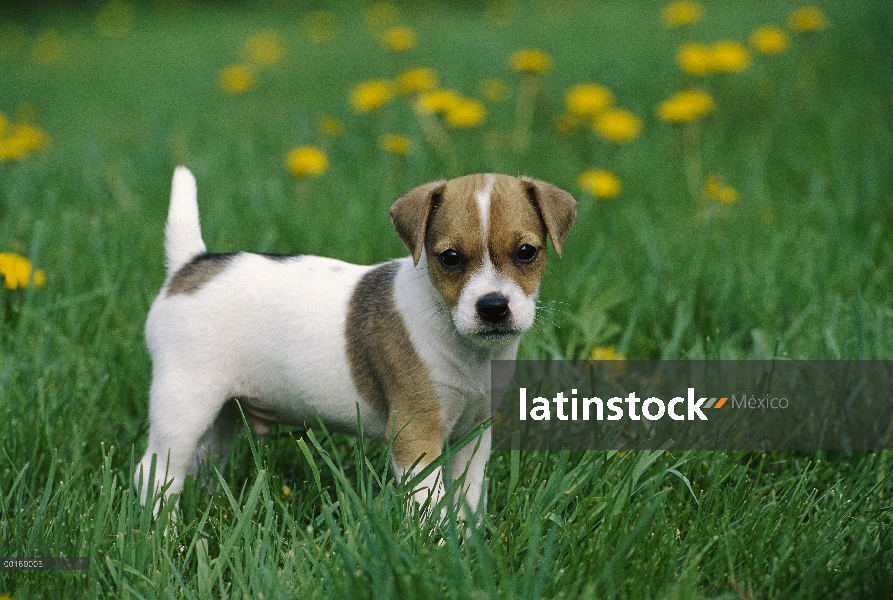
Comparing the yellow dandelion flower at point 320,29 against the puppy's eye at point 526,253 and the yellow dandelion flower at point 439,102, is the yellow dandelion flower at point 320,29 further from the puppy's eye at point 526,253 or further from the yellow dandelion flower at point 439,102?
the puppy's eye at point 526,253

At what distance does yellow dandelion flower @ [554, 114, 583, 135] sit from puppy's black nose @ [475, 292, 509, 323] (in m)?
3.88

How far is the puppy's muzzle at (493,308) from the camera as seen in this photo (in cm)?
280

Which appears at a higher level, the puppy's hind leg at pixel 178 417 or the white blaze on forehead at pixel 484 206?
the white blaze on forehead at pixel 484 206

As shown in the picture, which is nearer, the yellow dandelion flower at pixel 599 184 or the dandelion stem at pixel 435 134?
the yellow dandelion flower at pixel 599 184

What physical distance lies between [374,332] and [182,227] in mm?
887

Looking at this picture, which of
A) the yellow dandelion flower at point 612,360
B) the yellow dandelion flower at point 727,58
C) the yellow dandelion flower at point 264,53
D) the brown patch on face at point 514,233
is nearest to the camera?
the brown patch on face at point 514,233

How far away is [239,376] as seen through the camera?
324 cm

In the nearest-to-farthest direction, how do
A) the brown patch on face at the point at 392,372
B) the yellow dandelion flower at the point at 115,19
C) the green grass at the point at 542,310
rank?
the green grass at the point at 542,310, the brown patch on face at the point at 392,372, the yellow dandelion flower at the point at 115,19

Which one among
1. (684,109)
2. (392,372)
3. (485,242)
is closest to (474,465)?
(392,372)

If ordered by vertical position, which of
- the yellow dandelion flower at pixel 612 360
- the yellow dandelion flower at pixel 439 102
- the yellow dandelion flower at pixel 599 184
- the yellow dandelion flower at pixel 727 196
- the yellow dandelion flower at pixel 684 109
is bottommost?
the yellow dandelion flower at pixel 612 360

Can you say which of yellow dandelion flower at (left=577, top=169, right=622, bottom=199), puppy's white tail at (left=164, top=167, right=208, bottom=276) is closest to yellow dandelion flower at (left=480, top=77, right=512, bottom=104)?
yellow dandelion flower at (left=577, top=169, right=622, bottom=199)

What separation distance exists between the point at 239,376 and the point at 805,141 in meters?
4.65

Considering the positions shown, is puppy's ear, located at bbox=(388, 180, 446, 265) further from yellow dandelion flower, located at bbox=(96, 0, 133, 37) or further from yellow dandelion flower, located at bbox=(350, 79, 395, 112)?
yellow dandelion flower, located at bbox=(96, 0, 133, 37)

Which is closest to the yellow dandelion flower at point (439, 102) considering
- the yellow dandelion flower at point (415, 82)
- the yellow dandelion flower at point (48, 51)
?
the yellow dandelion flower at point (415, 82)
